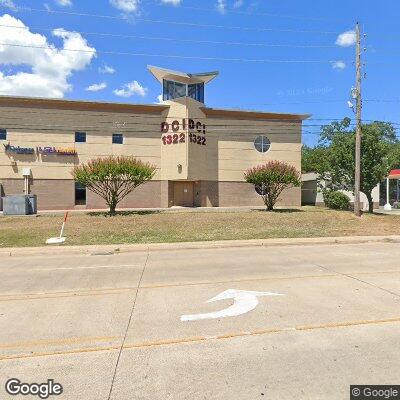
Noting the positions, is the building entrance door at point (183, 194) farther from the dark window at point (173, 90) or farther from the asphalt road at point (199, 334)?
the asphalt road at point (199, 334)

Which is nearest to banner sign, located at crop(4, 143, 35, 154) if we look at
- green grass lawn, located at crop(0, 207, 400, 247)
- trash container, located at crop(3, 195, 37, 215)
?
trash container, located at crop(3, 195, 37, 215)

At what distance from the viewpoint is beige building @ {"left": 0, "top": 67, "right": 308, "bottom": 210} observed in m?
30.4

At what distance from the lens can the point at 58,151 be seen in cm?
3092

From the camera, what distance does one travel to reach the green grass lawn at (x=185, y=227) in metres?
16.7

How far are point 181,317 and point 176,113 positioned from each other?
28302 millimetres

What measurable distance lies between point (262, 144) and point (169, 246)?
2336cm

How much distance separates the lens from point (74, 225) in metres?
19.4

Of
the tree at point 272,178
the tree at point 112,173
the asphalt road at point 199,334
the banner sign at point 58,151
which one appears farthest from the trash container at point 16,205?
the asphalt road at point 199,334

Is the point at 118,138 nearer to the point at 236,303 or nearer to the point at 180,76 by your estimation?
the point at 180,76

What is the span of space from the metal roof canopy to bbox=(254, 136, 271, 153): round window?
278 inches

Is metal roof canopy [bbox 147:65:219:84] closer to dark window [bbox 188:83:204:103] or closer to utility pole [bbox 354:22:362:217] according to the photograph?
dark window [bbox 188:83:204:103]

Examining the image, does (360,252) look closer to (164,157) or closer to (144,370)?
(144,370)

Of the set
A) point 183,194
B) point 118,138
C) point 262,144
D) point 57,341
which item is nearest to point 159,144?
point 118,138

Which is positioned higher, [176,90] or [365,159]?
[176,90]
